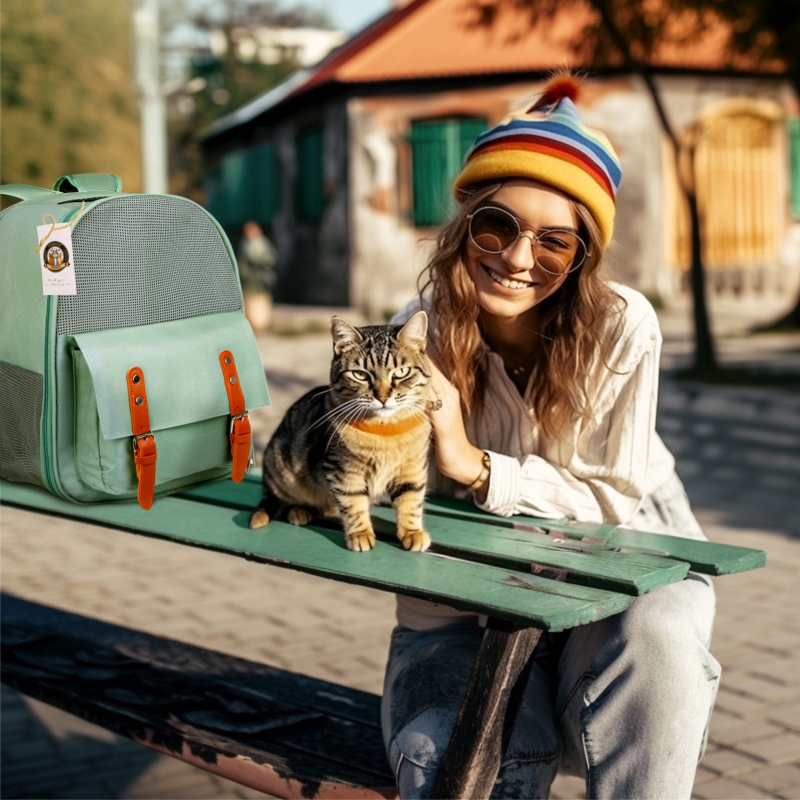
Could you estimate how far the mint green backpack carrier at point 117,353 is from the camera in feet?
7.72

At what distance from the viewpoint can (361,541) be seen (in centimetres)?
250

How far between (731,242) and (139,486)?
17080 millimetres

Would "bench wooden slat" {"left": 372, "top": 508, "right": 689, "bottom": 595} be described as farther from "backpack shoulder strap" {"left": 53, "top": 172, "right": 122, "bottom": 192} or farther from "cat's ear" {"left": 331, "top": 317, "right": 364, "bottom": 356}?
"backpack shoulder strap" {"left": 53, "top": 172, "right": 122, "bottom": 192}

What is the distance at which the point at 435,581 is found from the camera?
7.32ft

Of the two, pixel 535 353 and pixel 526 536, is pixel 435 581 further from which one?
pixel 535 353

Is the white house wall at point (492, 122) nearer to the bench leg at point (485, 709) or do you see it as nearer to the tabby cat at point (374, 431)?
Answer: the tabby cat at point (374, 431)

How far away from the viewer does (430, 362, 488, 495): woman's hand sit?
8.79ft

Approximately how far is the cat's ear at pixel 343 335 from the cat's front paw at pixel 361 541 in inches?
17.1

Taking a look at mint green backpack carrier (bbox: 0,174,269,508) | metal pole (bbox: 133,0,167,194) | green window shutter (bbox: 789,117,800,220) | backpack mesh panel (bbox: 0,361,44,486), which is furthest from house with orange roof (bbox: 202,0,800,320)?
backpack mesh panel (bbox: 0,361,44,486)

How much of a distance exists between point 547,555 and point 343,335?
688 mm

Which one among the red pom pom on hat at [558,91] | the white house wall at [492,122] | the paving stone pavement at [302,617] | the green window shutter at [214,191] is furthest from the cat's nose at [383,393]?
the green window shutter at [214,191]

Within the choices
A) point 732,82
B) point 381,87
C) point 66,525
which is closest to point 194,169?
point 381,87

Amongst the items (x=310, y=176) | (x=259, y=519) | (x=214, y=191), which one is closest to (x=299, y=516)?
(x=259, y=519)

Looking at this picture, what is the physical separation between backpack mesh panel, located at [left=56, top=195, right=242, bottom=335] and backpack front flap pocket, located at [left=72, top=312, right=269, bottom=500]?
4cm
